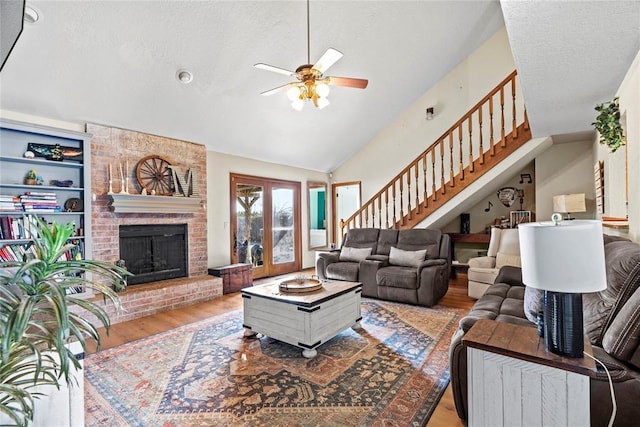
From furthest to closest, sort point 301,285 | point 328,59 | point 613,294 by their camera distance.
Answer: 1. point 301,285
2. point 328,59
3. point 613,294

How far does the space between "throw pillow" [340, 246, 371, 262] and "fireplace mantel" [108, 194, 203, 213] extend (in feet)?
8.04

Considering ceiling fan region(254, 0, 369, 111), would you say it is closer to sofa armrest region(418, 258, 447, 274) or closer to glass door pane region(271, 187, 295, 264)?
sofa armrest region(418, 258, 447, 274)

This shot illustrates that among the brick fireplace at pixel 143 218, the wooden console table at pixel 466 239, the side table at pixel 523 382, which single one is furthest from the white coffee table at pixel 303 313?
the wooden console table at pixel 466 239

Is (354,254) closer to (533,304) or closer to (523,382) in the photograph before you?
(533,304)

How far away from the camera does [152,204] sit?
430cm

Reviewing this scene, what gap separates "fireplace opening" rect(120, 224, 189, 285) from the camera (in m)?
4.23

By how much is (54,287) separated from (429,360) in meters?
2.61

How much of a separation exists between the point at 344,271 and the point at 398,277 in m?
0.89

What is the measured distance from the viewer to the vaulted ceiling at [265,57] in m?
2.00

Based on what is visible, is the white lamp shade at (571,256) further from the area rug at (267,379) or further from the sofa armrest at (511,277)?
the sofa armrest at (511,277)

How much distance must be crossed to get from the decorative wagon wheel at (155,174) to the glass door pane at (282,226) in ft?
7.15

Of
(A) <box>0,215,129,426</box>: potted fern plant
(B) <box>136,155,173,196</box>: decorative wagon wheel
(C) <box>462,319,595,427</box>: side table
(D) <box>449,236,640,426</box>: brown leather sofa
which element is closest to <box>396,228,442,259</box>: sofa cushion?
(D) <box>449,236,640,426</box>: brown leather sofa

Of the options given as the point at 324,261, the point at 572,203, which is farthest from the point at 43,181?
the point at 572,203

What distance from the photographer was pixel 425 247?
4.62 meters
